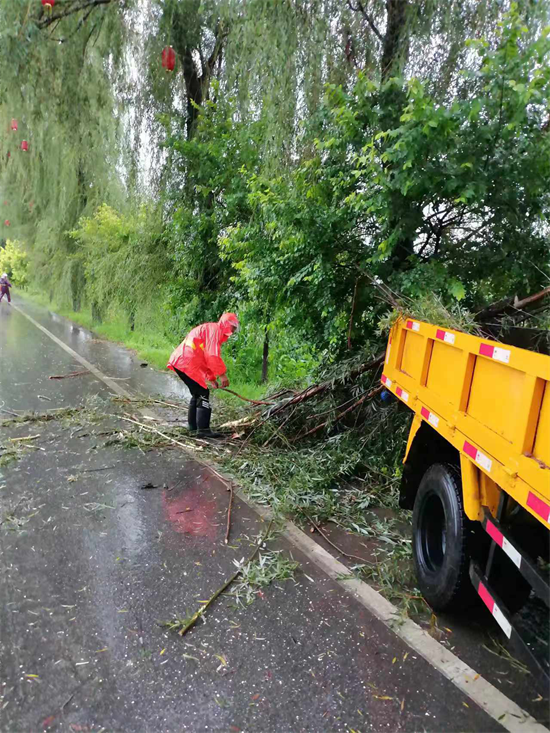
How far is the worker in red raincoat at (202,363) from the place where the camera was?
6.00m

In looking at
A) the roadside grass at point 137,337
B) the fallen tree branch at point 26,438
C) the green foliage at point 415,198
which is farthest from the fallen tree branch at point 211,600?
the roadside grass at point 137,337

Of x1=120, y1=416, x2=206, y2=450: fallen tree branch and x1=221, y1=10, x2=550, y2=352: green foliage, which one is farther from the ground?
x1=221, y1=10, x2=550, y2=352: green foliage

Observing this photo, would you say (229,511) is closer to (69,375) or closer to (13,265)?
(69,375)

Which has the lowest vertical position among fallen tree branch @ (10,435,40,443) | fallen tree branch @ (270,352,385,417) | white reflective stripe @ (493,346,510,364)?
fallen tree branch @ (10,435,40,443)

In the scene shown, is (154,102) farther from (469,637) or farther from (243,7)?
(469,637)

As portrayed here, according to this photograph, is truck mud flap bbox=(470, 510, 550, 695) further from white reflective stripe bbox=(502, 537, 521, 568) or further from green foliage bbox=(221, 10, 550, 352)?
green foliage bbox=(221, 10, 550, 352)

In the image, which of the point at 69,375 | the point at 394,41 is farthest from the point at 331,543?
the point at 69,375

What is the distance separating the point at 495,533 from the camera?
98.3 inches

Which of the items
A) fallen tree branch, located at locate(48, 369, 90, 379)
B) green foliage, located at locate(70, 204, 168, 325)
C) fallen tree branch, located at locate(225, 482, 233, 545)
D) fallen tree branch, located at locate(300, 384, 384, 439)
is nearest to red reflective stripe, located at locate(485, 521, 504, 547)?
fallen tree branch, located at locate(225, 482, 233, 545)

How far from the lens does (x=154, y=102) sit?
10.2 m

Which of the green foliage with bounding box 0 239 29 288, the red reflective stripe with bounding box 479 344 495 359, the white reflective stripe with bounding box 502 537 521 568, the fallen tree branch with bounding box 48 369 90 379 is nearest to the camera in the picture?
the white reflective stripe with bounding box 502 537 521 568

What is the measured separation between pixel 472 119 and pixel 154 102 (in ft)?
25.6

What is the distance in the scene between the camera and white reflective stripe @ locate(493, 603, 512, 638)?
235cm

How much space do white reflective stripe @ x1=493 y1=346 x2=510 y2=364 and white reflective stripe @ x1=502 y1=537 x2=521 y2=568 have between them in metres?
0.88
